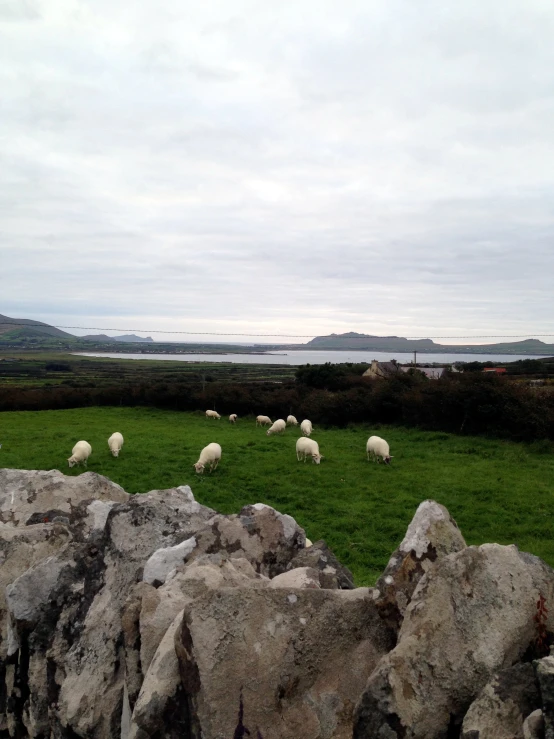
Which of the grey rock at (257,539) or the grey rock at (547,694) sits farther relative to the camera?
the grey rock at (257,539)

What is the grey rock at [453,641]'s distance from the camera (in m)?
3.06

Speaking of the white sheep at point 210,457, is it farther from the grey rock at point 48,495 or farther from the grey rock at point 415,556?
the grey rock at point 415,556

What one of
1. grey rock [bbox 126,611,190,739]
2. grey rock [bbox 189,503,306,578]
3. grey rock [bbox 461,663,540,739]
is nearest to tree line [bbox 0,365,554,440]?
grey rock [bbox 189,503,306,578]

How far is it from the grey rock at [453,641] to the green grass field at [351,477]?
219 inches

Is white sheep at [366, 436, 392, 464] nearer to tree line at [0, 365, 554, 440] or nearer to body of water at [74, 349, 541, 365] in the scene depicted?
tree line at [0, 365, 554, 440]

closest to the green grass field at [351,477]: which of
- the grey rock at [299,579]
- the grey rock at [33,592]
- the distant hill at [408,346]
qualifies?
the grey rock at [299,579]

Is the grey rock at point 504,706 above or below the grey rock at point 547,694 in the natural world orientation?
below

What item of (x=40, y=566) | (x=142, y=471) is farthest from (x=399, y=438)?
(x=40, y=566)

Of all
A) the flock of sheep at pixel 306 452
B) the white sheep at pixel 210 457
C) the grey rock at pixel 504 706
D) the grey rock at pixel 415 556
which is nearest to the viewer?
the grey rock at pixel 504 706

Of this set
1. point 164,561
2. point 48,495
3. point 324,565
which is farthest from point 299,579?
point 48,495

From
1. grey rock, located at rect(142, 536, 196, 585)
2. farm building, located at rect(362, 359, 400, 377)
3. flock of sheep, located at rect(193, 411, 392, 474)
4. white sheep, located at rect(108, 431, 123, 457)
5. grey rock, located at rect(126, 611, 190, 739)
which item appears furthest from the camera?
farm building, located at rect(362, 359, 400, 377)

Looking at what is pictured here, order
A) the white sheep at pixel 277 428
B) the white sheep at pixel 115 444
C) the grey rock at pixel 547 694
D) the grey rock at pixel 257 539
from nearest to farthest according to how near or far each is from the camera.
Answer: the grey rock at pixel 547 694 → the grey rock at pixel 257 539 → the white sheep at pixel 115 444 → the white sheep at pixel 277 428

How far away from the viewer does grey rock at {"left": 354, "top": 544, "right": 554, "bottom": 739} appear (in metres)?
3.06

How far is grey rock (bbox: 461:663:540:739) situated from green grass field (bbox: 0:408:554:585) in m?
5.91
